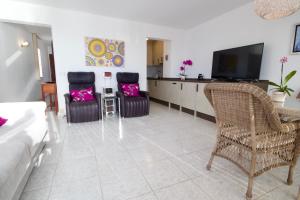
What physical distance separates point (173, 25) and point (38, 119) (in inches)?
155

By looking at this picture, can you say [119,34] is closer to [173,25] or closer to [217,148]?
[173,25]

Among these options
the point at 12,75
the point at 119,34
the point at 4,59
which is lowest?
the point at 12,75

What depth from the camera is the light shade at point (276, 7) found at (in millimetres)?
1375

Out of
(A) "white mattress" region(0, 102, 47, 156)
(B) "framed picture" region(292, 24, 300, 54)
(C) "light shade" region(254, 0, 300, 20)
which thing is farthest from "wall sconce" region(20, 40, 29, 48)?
(B) "framed picture" region(292, 24, 300, 54)

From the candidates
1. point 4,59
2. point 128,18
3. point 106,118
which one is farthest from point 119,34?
point 4,59

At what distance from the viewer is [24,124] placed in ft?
5.29

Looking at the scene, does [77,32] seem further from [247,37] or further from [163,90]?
[247,37]

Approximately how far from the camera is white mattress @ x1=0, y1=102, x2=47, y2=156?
4.49 ft

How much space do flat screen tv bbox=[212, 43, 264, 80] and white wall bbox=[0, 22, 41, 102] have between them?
4.72 metres

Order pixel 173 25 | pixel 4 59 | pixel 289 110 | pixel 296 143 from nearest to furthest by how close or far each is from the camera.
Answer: pixel 289 110, pixel 296 143, pixel 4 59, pixel 173 25

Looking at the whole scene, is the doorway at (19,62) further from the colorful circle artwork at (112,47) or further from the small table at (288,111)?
the small table at (288,111)

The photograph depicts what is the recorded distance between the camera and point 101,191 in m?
1.31

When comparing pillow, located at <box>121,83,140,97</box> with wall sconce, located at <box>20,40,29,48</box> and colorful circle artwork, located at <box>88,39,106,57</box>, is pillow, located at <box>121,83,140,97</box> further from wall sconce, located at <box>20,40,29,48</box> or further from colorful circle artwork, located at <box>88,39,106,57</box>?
wall sconce, located at <box>20,40,29,48</box>

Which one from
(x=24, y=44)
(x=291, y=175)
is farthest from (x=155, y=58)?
(x=291, y=175)
